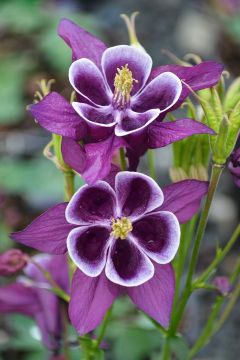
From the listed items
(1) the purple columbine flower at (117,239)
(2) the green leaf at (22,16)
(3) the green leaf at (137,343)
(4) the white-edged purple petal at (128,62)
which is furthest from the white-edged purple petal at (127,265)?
(2) the green leaf at (22,16)

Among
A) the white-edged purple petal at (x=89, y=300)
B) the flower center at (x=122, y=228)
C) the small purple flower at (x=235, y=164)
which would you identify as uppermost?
the small purple flower at (x=235, y=164)

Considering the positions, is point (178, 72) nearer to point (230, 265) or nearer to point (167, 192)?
point (167, 192)

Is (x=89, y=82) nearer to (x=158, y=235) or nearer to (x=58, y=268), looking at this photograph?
(x=158, y=235)

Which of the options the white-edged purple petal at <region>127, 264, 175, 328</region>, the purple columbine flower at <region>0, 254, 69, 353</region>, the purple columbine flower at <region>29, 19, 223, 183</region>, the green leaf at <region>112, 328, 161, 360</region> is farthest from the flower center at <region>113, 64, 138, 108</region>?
the green leaf at <region>112, 328, 161, 360</region>

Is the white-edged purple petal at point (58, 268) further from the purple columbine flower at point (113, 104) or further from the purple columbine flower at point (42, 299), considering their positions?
the purple columbine flower at point (113, 104)

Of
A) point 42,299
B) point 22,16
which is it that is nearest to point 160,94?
point 42,299

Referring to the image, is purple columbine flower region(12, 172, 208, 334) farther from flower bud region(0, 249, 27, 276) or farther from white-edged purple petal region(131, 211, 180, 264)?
flower bud region(0, 249, 27, 276)

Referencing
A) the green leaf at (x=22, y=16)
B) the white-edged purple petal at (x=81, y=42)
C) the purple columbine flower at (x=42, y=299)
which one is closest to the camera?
the white-edged purple petal at (x=81, y=42)

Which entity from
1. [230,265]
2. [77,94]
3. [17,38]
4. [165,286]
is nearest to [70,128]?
[77,94]
